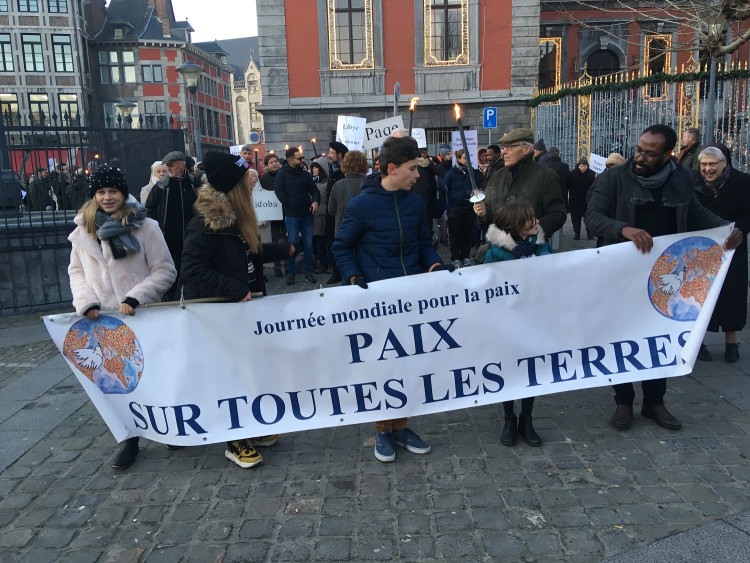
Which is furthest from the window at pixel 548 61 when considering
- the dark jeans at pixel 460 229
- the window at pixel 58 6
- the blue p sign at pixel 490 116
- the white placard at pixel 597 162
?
the window at pixel 58 6

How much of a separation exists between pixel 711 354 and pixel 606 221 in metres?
2.42

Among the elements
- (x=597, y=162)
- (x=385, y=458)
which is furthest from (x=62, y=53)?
(x=385, y=458)

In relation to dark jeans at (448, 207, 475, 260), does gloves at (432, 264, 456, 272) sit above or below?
above

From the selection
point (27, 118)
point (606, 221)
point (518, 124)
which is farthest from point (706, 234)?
point (518, 124)

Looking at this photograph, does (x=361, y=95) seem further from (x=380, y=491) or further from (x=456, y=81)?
(x=380, y=491)

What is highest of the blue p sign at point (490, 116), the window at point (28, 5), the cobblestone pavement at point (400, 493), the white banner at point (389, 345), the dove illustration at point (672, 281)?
the window at point (28, 5)

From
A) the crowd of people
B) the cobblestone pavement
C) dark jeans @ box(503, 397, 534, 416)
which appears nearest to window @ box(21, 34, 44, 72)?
the cobblestone pavement

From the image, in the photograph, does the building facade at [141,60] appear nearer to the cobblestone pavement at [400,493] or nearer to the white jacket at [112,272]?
the white jacket at [112,272]

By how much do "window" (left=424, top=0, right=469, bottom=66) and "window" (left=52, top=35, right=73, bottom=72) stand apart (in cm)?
4191

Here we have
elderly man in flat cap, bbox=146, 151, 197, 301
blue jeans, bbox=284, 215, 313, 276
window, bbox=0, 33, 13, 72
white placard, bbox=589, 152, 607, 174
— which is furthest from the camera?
window, bbox=0, 33, 13, 72

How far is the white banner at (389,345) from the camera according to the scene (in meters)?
3.75

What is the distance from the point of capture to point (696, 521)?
3064 millimetres

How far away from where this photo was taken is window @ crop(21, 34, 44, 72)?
5166 centimetres

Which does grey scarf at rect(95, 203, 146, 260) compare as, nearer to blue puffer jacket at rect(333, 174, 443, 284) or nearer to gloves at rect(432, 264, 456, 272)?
blue puffer jacket at rect(333, 174, 443, 284)
